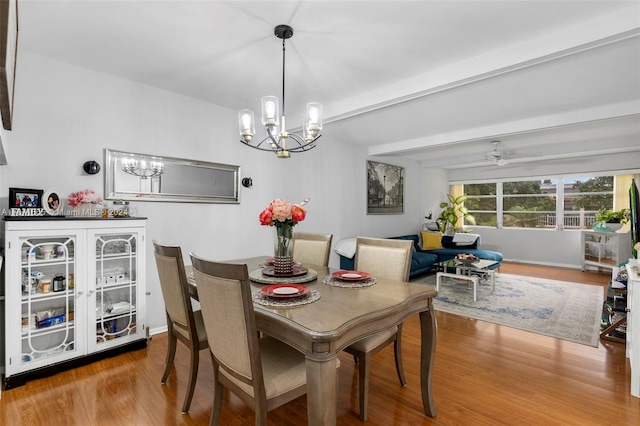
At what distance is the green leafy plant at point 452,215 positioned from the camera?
708 centimetres

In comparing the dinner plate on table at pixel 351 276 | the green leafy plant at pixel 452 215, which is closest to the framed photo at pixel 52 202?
the dinner plate on table at pixel 351 276

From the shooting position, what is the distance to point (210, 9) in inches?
74.2

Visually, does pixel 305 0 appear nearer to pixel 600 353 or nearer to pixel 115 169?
pixel 115 169

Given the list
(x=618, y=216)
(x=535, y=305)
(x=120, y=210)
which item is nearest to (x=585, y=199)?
(x=618, y=216)

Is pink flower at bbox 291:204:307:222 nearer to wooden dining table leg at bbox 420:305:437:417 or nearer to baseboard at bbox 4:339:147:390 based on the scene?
wooden dining table leg at bbox 420:305:437:417

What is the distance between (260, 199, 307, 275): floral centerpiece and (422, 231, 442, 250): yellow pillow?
15.7 ft

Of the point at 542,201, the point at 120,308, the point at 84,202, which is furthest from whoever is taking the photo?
the point at 542,201

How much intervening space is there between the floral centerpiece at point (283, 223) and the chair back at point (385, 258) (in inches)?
25.6

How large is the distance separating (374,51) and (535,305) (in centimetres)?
368

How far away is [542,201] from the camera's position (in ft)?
23.0

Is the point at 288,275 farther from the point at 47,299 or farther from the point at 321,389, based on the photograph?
the point at 47,299

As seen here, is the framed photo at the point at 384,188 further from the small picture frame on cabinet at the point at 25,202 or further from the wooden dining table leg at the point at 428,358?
the small picture frame on cabinet at the point at 25,202

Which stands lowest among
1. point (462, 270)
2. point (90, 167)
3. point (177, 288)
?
point (462, 270)

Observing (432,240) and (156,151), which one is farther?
(432,240)
